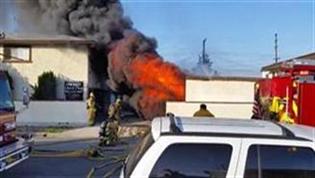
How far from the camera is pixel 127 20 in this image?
119 ft

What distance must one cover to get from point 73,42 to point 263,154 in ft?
90.9

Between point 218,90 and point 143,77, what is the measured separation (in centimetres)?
354

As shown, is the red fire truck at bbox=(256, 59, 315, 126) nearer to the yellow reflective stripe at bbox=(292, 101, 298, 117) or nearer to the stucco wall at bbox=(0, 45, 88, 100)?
the yellow reflective stripe at bbox=(292, 101, 298, 117)

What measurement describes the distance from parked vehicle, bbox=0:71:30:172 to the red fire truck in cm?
478

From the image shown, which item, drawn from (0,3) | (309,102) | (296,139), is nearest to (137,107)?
(0,3)

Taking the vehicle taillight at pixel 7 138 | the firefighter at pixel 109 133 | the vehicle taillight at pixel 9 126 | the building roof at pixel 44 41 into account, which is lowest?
the firefighter at pixel 109 133

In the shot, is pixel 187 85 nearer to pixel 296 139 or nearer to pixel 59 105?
pixel 59 105

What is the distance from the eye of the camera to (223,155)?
5.05m

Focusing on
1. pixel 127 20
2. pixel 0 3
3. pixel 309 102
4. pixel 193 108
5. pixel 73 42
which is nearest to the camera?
pixel 309 102

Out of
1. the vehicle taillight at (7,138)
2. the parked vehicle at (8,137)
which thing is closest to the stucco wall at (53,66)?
the parked vehicle at (8,137)

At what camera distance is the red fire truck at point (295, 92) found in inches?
456

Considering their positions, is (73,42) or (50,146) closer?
(50,146)

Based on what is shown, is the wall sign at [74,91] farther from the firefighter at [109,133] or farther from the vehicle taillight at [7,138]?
the vehicle taillight at [7,138]

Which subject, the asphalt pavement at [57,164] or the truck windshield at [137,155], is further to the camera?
the asphalt pavement at [57,164]
